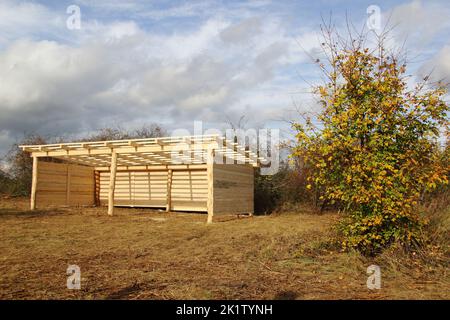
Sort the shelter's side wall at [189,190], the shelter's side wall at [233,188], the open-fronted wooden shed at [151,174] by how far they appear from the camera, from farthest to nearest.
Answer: the shelter's side wall at [189,190] < the shelter's side wall at [233,188] < the open-fronted wooden shed at [151,174]

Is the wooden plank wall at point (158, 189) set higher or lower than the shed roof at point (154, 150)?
lower

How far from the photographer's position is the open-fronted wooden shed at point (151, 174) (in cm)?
1296

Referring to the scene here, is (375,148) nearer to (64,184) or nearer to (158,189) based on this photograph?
(158,189)

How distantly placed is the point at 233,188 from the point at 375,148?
9267 mm

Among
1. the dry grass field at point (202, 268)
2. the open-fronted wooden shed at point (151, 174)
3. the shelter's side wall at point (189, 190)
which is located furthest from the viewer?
the shelter's side wall at point (189, 190)

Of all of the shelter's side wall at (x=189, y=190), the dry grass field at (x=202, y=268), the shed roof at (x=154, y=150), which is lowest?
the dry grass field at (x=202, y=268)

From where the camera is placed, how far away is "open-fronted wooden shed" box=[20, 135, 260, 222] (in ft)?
42.5

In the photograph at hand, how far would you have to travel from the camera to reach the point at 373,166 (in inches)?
211

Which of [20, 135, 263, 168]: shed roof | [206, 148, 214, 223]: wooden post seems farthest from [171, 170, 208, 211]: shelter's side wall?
[206, 148, 214, 223]: wooden post

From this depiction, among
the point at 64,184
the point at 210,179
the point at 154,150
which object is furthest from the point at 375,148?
the point at 64,184

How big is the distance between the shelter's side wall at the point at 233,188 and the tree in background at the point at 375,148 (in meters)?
7.26

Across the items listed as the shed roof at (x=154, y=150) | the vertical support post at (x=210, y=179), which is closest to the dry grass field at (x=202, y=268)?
the vertical support post at (x=210, y=179)

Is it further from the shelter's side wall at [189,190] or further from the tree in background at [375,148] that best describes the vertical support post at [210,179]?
the tree in background at [375,148]
